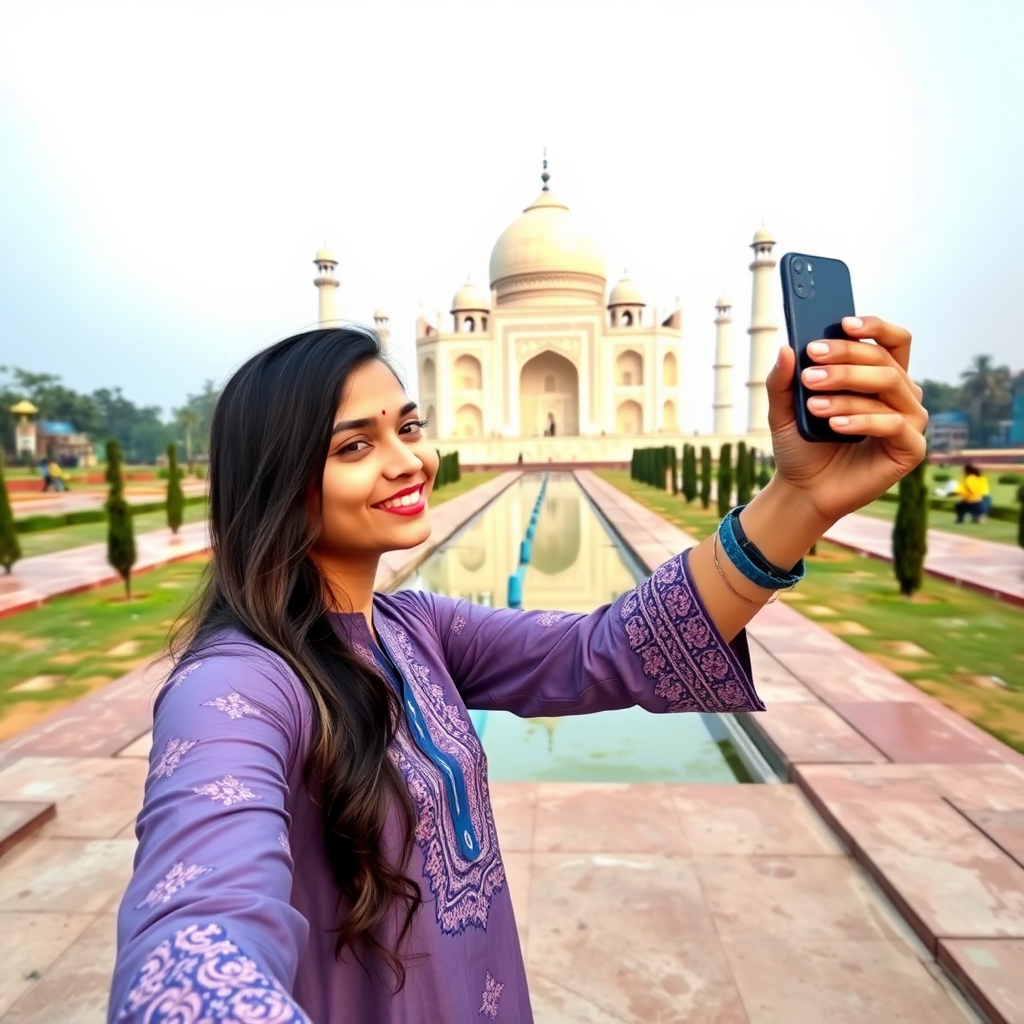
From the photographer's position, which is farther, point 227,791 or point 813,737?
point 813,737

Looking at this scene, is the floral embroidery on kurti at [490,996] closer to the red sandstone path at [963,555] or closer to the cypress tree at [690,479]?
the red sandstone path at [963,555]

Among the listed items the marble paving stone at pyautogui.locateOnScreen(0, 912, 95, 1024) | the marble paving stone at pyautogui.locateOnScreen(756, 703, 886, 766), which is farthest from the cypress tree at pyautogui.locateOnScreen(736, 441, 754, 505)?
the marble paving stone at pyautogui.locateOnScreen(0, 912, 95, 1024)

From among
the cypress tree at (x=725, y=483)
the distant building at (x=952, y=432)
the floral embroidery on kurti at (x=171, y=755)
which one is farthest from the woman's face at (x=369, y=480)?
the distant building at (x=952, y=432)

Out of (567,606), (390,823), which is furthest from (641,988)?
(567,606)

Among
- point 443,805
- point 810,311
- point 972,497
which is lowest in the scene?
point 972,497

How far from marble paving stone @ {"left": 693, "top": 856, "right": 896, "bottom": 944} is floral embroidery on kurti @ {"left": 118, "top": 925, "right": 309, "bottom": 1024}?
1.30 m

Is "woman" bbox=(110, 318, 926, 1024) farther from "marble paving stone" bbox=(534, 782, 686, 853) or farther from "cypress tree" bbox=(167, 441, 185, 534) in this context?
"cypress tree" bbox=(167, 441, 185, 534)

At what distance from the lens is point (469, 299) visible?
1094 inches

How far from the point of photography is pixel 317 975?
2.07ft

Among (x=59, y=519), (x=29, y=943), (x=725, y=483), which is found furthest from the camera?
(x=59, y=519)

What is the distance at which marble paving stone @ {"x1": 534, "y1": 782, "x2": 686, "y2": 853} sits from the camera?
1780mm

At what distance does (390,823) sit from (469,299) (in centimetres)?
2834

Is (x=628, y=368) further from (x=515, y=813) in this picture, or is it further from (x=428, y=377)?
(x=515, y=813)

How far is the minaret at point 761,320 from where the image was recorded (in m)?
23.0
